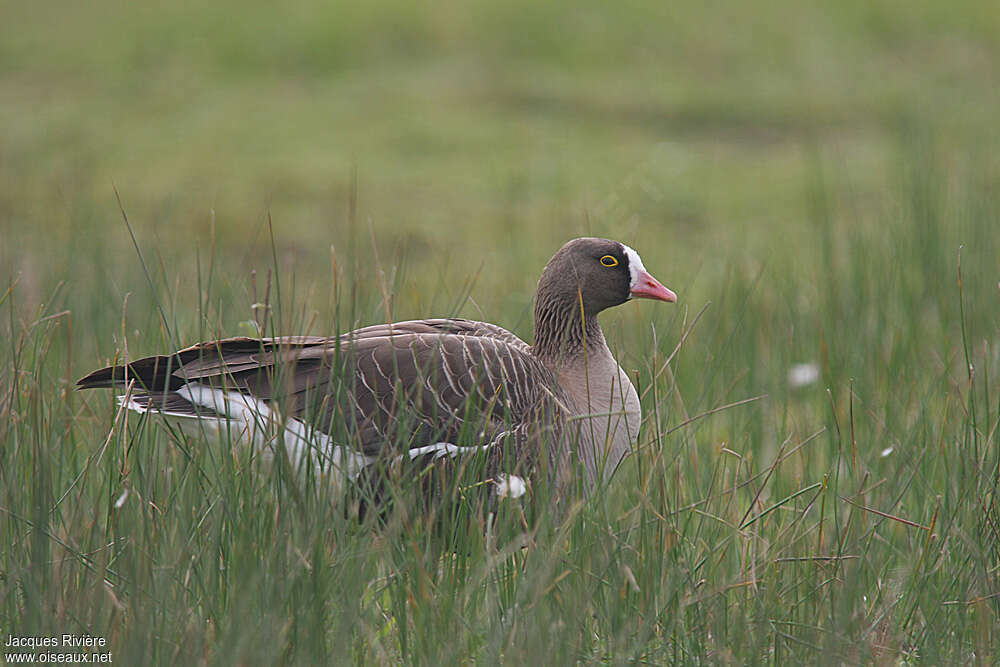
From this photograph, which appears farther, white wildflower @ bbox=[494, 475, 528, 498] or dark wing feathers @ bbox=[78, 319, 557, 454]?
dark wing feathers @ bbox=[78, 319, 557, 454]

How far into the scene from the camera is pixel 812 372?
4914 mm

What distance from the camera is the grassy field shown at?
269 cm

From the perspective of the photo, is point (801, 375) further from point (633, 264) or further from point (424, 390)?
point (424, 390)

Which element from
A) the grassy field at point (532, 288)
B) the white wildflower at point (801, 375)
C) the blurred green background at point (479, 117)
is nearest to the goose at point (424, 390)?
the grassy field at point (532, 288)

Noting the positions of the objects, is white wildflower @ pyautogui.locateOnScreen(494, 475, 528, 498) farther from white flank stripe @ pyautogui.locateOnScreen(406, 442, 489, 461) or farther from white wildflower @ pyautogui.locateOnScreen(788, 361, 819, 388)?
white wildflower @ pyautogui.locateOnScreen(788, 361, 819, 388)

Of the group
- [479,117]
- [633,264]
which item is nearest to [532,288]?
[633,264]

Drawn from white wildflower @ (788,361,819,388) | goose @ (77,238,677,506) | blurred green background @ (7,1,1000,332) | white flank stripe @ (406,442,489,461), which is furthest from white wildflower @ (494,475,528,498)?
blurred green background @ (7,1,1000,332)

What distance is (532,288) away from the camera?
6.19 meters

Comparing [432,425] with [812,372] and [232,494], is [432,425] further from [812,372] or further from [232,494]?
[812,372]

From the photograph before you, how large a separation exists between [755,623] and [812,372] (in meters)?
2.41

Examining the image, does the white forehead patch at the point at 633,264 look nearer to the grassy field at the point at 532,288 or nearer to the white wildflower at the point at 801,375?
the grassy field at the point at 532,288

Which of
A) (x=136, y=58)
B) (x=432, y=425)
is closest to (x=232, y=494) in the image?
(x=432, y=425)

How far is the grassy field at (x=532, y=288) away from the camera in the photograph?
2.69 meters

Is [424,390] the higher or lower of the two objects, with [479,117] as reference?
lower
